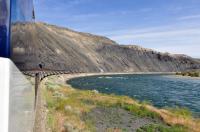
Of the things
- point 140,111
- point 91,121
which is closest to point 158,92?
point 140,111

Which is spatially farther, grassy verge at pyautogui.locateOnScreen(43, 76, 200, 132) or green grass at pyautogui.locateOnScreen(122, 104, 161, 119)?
green grass at pyautogui.locateOnScreen(122, 104, 161, 119)

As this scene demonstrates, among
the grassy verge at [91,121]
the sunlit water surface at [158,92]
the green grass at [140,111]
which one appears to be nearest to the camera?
the grassy verge at [91,121]

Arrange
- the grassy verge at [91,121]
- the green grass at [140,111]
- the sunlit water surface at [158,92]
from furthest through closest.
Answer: the sunlit water surface at [158,92], the green grass at [140,111], the grassy verge at [91,121]

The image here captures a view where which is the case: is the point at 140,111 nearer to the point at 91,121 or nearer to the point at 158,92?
the point at 91,121

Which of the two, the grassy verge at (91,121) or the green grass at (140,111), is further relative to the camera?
the green grass at (140,111)

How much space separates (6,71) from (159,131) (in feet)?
84.2

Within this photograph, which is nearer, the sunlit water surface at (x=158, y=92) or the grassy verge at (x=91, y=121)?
the grassy verge at (x=91, y=121)

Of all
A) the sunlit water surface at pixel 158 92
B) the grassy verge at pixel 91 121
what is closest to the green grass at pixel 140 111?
the grassy verge at pixel 91 121

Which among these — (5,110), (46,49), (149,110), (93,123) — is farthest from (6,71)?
(46,49)

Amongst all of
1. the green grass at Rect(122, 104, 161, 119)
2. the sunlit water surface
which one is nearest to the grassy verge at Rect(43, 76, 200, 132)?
the green grass at Rect(122, 104, 161, 119)

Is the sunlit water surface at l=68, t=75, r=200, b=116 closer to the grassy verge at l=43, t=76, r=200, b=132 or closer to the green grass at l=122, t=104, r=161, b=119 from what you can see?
the green grass at l=122, t=104, r=161, b=119

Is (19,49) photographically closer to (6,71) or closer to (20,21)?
(20,21)

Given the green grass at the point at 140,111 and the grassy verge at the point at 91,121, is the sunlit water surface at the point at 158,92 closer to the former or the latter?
the green grass at the point at 140,111

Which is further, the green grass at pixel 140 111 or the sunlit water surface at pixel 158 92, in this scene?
the sunlit water surface at pixel 158 92
